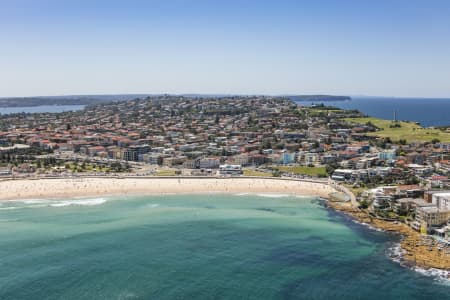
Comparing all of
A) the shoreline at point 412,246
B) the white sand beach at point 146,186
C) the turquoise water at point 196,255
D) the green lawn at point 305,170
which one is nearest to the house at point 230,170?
the white sand beach at point 146,186

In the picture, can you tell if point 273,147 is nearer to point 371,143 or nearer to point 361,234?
point 371,143

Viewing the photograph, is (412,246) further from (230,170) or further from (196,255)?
(230,170)

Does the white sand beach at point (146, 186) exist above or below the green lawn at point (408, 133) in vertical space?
below

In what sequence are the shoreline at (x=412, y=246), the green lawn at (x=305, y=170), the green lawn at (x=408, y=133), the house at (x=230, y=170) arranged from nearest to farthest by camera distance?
the shoreline at (x=412, y=246), the green lawn at (x=305, y=170), the house at (x=230, y=170), the green lawn at (x=408, y=133)

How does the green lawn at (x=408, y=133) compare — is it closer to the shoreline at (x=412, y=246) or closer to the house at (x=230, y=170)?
the house at (x=230, y=170)

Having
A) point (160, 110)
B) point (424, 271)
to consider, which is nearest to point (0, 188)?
point (424, 271)

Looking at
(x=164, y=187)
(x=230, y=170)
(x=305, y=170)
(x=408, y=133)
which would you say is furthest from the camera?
(x=408, y=133)

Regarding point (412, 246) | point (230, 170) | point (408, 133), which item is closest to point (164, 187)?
point (230, 170)
